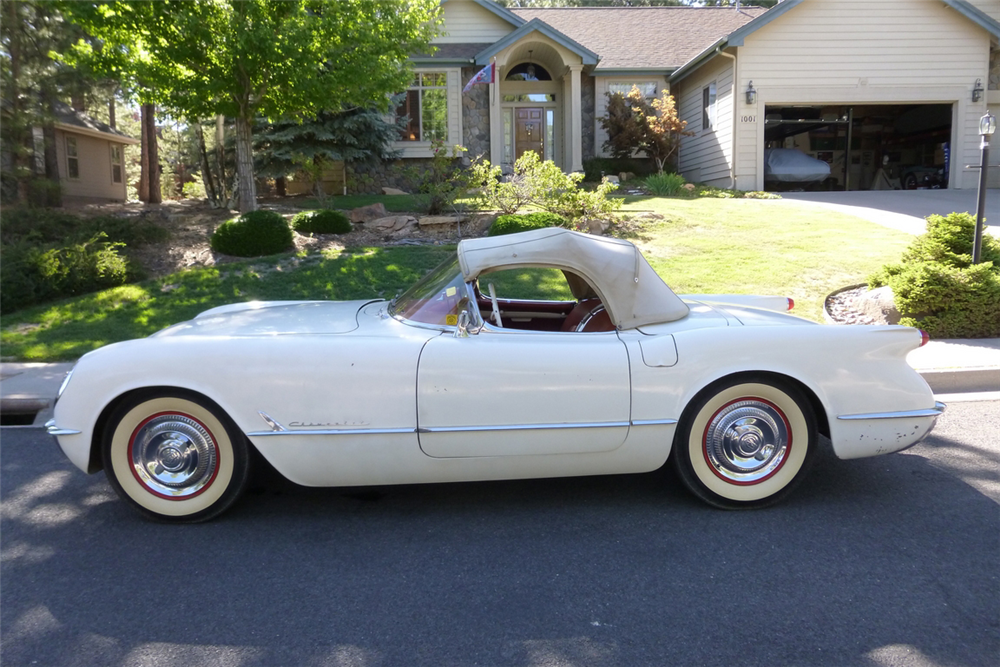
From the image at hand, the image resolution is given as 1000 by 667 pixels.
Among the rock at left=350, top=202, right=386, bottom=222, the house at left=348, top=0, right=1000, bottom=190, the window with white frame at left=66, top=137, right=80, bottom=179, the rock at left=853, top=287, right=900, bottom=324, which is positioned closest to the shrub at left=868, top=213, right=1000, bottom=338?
the rock at left=853, top=287, right=900, bottom=324

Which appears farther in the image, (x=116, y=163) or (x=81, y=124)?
(x=116, y=163)

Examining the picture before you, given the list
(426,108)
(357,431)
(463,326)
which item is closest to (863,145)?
(426,108)

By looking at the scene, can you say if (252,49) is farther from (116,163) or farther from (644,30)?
(116,163)

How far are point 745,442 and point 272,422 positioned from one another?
2.39 m

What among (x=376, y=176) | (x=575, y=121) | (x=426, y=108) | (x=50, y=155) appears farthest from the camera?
(x=426, y=108)

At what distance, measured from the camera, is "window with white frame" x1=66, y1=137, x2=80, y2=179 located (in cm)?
2317

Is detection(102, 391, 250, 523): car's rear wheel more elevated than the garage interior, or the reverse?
the garage interior

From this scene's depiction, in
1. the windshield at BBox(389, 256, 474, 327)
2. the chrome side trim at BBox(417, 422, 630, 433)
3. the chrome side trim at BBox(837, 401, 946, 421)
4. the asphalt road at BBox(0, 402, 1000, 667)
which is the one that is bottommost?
the asphalt road at BBox(0, 402, 1000, 667)

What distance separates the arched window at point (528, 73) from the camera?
908 inches

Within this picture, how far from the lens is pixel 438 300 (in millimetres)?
3986

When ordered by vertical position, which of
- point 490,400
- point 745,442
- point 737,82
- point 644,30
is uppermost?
point 644,30

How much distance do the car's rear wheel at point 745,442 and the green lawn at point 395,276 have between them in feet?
17.0

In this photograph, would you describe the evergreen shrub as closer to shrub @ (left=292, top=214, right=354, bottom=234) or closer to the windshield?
shrub @ (left=292, top=214, right=354, bottom=234)

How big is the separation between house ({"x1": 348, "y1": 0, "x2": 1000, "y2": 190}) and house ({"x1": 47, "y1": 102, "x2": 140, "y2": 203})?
988 cm
